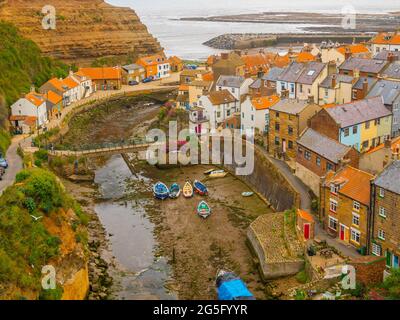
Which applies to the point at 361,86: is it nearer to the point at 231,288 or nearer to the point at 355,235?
the point at 355,235

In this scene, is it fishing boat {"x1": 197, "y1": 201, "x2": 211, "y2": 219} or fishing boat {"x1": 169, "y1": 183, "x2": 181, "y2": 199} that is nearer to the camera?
fishing boat {"x1": 197, "y1": 201, "x2": 211, "y2": 219}

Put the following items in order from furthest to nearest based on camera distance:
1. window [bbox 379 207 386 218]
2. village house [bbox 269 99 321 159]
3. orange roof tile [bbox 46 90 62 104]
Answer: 1. orange roof tile [bbox 46 90 62 104]
2. village house [bbox 269 99 321 159]
3. window [bbox 379 207 386 218]

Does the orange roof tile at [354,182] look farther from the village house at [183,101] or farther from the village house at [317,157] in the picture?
the village house at [183,101]

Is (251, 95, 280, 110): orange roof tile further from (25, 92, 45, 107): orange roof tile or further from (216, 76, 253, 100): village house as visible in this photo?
(25, 92, 45, 107): orange roof tile

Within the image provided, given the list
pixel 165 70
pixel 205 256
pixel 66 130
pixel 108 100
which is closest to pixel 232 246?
pixel 205 256

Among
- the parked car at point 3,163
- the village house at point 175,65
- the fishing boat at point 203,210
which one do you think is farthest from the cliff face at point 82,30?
the fishing boat at point 203,210

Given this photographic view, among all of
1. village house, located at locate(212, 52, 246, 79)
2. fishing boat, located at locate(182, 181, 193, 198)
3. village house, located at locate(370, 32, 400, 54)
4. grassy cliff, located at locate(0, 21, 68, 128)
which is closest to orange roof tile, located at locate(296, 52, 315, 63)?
village house, located at locate(212, 52, 246, 79)
